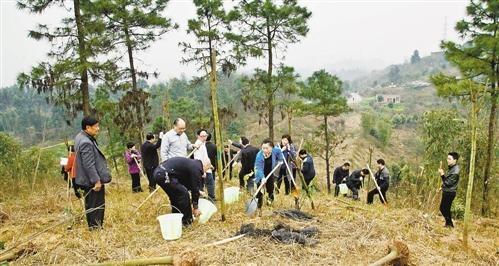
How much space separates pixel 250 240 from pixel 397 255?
1665 mm

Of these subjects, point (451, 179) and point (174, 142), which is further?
point (451, 179)

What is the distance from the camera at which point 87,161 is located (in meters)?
4.96

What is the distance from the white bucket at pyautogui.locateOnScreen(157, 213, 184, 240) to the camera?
15.6 feet

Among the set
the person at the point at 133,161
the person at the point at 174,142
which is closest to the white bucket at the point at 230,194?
the person at the point at 174,142

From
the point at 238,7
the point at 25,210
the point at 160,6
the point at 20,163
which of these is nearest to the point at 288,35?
the point at 238,7

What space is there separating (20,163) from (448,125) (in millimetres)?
23187

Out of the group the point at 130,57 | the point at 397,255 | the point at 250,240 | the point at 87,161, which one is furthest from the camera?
the point at 130,57

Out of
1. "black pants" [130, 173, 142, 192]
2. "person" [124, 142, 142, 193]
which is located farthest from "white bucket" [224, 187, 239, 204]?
"black pants" [130, 173, 142, 192]

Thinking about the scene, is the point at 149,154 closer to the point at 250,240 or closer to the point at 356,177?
the point at 250,240

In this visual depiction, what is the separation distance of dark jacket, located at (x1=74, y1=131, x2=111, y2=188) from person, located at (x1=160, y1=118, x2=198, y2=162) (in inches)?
44.3

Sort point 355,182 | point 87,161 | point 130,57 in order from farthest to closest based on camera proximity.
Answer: point 130,57 → point 355,182 → point 87,161

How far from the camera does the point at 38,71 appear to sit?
1045 cm

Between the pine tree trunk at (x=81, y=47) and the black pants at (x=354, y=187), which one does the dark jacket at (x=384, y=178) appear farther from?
the pine tree trunk at (x=81, y=47)

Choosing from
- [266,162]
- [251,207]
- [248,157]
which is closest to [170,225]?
[251,207]
